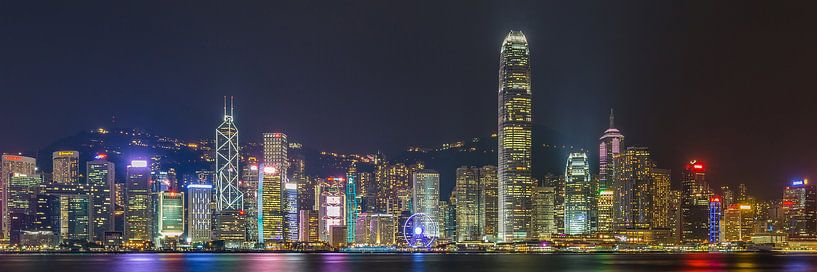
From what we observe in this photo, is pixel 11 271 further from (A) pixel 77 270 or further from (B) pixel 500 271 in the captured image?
(B) pixel 500 271

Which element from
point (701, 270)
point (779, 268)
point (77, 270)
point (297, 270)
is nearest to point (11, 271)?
point (77, 270)

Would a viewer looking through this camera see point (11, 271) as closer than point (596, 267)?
Yes

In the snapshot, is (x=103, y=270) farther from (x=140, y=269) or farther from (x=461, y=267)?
(x=461, y=267)

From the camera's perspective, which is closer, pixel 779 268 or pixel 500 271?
pixel 500 271

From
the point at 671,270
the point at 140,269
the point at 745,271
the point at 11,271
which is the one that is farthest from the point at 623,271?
the point at 11,271

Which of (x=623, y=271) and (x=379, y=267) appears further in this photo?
(x=379, y=267)

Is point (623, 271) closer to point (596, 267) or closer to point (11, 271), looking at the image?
point (596, 267)

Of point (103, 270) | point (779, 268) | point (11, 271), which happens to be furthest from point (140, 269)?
point (779, 268)
